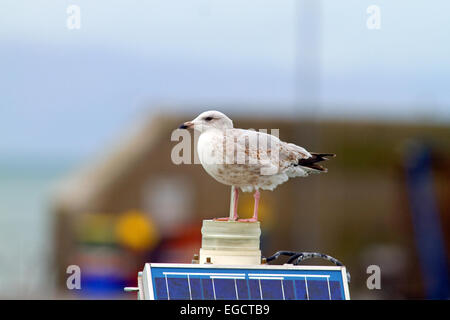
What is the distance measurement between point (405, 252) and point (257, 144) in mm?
24293

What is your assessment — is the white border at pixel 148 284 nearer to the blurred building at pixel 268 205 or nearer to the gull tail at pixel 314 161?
the gull tail at pixel 314 161

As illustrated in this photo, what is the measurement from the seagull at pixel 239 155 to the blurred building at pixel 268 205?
69.2 feet

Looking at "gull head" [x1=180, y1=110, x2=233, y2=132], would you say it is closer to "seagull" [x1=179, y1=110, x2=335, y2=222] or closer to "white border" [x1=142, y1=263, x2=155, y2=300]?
"seagull" [x1=179, y1=110, x2=335, y2=222]

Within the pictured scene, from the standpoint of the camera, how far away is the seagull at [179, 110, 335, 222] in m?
6.57

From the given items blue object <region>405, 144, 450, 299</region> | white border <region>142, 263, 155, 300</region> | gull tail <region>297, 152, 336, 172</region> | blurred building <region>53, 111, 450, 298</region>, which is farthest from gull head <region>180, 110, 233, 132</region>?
blurred building <region>53, 111, 450, 298</region>

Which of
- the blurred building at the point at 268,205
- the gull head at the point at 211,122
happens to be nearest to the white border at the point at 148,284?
the gull head at the point at 211,122

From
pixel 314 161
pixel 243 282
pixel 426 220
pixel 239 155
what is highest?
pixel 239 155

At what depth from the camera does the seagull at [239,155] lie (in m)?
6.57

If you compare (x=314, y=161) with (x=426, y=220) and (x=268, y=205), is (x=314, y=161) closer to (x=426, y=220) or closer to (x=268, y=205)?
(x=426, y=220)

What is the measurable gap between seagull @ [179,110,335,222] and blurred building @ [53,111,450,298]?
21.1m

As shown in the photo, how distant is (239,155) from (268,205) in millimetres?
23254

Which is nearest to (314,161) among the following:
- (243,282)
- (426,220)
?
(243,282)

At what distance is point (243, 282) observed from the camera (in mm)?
6051

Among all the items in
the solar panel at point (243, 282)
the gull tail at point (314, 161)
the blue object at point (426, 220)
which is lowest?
the blue object at point (426, 220)
